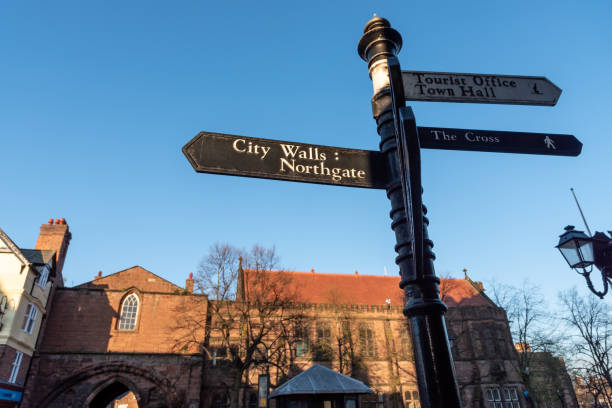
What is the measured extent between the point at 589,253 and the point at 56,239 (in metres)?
31.5

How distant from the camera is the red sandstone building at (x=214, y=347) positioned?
24469 millimetres

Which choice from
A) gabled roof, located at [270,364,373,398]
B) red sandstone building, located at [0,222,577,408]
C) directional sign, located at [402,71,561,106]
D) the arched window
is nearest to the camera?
directional sign, located at [402,71,561,106]

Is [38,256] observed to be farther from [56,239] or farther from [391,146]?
[391,146]

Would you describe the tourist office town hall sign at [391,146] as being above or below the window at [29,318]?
below

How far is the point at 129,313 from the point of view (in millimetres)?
26859

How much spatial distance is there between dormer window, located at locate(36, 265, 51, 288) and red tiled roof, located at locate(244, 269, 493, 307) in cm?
1695

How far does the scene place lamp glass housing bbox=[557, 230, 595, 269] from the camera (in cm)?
533

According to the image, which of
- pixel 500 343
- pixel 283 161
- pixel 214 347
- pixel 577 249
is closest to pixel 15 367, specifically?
pixel 214 347

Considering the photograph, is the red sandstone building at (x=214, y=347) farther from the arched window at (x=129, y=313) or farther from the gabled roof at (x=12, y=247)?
the gabled roof at (x=12, y=247)

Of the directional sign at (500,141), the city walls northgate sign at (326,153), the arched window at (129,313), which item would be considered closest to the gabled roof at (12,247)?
the arched window at (129,313)

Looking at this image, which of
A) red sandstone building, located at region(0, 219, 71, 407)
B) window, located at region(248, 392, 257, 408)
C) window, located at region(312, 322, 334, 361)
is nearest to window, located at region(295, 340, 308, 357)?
window, located at region(312, 322, 334, 361)

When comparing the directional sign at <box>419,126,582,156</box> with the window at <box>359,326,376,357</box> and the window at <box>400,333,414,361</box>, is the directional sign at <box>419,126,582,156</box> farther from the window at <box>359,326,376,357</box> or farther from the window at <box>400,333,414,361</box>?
the window at <box>400,333,414,361</box>

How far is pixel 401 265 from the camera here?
2799 millimetres

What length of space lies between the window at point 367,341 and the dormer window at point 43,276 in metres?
23.9
